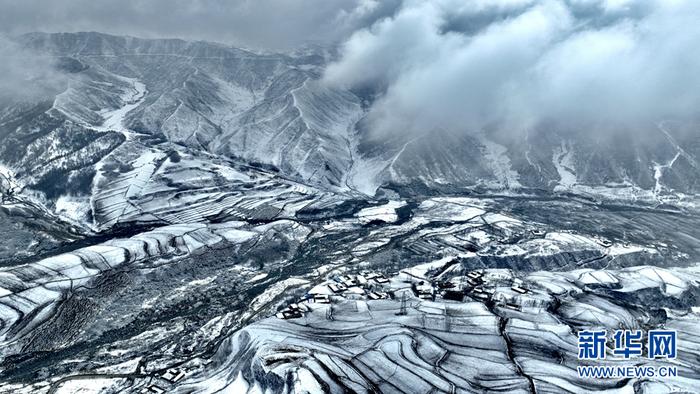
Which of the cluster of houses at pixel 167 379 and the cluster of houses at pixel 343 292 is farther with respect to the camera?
the cluster of houses at pixel 343 292

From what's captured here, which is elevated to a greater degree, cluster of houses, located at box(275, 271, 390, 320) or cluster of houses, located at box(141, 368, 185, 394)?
cluster of houses, located at box(275, 271, 390, 320)

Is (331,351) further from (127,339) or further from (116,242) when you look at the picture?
(116,242)

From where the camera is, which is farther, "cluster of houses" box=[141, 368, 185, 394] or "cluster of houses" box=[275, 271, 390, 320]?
"cluster of houses" box=[275, 271, 390, 320]

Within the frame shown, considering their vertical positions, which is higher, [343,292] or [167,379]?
[343,292]

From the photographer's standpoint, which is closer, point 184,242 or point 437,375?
point 437,375

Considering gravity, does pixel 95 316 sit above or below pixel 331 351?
below

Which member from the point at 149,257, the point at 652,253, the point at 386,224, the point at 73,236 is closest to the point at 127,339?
the point at 149,257

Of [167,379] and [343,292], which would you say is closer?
[167,379]

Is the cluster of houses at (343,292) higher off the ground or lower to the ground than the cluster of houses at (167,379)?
higher
